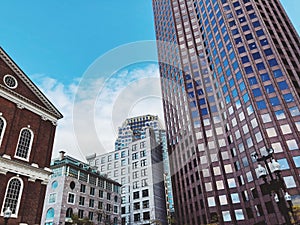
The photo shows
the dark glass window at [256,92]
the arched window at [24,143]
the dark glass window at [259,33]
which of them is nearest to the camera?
the arched window at [24,143]

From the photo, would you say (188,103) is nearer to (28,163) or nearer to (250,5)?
(250,5)

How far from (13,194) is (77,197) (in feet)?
91.9

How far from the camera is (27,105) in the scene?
26.8 meters

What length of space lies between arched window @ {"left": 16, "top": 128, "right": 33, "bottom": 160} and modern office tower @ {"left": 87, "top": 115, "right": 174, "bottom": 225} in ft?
162

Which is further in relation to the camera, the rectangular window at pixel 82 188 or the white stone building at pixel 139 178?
the white stone building at pixel 139 178

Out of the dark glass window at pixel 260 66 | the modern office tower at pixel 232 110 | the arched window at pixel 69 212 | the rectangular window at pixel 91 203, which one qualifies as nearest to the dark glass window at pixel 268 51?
the modern office tower at pixel 232 110

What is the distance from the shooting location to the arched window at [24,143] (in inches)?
963

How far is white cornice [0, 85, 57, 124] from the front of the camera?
24.8m

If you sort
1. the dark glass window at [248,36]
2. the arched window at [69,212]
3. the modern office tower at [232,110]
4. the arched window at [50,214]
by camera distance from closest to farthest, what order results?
the arched window at [50,214] → the arched window at [69,212] → the modern office tower at [232,110] → the dark glass window at [248,36]

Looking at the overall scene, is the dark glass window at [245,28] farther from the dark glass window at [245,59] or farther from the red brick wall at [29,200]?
the red brick wall at [29,200]

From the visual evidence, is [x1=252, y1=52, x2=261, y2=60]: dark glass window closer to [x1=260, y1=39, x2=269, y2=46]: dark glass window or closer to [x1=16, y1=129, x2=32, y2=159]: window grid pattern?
[x1=260, y1=39, x2=269, y2=46]: dark glass window

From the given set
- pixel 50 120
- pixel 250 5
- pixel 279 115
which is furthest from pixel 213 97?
pixel 50 120

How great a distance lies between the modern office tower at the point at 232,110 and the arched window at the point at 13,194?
3881 centimetres

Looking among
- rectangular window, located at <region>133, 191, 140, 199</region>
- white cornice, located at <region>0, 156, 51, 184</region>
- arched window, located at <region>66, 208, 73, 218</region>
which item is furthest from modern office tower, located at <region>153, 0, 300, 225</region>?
white cornice, located at <region>0, 156, 51, 184</region>
